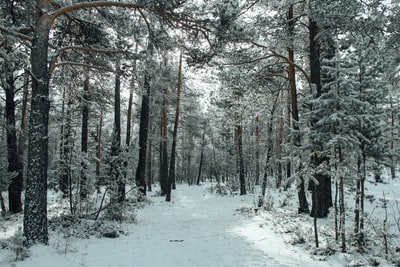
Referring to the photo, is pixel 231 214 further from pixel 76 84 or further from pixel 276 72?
pixel 76 84

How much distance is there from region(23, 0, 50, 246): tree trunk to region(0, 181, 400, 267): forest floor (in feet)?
1.39

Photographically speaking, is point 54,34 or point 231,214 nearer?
point 54,34

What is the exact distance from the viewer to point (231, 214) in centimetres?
1208

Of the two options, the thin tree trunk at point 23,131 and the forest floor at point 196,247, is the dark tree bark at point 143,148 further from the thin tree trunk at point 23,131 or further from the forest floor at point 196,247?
the forest floor at point 196,247

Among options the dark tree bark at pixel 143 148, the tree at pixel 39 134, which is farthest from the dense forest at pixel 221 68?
the dark tree bark at pixel 143 148

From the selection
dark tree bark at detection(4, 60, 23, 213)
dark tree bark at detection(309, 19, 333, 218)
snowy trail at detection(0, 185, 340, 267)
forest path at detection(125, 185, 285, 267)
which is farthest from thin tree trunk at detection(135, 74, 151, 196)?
dark tree bark at detection(309, 19, 333, 218)

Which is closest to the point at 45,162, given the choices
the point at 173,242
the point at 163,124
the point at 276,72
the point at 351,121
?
the point at 173,242

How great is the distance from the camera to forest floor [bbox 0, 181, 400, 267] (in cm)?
542

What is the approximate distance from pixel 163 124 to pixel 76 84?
1116 cm

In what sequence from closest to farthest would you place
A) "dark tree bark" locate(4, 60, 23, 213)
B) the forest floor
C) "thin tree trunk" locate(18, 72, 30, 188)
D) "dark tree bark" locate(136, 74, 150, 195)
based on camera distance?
the forest floor
"dark tree bark" locate(4, 60, 23, 213)
"thin tree trunk" locate(18, 72, 30, 188)
"dark tree bark" locate(136, 74, 150, 195)

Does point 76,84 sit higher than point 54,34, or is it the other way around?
point 54,34

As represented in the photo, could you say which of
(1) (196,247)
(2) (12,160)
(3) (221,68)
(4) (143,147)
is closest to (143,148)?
(4) (143,147)

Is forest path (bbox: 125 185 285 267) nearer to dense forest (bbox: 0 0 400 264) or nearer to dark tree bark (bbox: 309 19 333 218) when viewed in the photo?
dense forest (bbox: 0 0 400 264)

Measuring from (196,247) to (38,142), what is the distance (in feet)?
13.5
